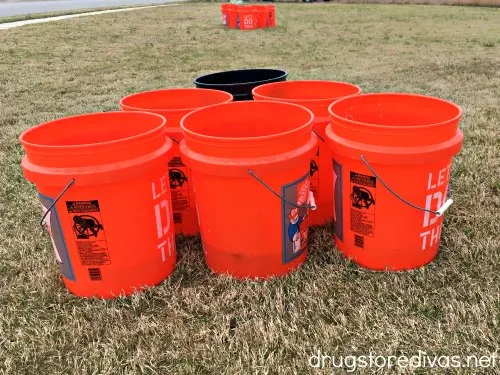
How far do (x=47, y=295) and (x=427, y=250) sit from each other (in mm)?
1785

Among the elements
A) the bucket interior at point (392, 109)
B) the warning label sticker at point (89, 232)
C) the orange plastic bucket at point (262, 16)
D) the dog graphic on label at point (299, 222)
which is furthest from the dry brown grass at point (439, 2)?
the warning label sticker at point (89, 232)

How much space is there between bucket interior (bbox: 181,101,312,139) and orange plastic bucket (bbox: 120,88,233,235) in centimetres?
11

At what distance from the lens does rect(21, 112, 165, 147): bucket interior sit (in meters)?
2.07

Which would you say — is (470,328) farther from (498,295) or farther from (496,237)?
(496,237)

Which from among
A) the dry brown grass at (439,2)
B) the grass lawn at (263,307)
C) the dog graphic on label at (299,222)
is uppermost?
the dry brown grass at (439,2)

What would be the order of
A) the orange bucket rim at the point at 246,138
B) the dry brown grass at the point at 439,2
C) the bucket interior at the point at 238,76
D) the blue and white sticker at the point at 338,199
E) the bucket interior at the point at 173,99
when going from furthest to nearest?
the dry brown grass at the point at 439,2
the bucket interior at the point at 238,76
the bucket interior at the point at 173,99
the blue and white sticker at the point at 338,199
the orange bucket rim at the point at 246,138

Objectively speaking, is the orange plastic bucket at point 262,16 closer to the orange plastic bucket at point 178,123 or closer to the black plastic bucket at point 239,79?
the black plastic bucket at point 239,79

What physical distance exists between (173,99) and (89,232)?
1181 millimetres

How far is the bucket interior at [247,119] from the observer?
7.09ft

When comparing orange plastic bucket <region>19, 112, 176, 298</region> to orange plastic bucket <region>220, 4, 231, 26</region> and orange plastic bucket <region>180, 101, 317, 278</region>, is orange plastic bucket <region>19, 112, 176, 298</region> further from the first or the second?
orange plastic bucket <region>220, 4, 231, 26</region>

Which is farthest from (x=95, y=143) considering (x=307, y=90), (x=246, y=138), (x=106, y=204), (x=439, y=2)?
(x=439, y=2)

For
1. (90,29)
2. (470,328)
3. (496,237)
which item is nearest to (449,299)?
(470,328)

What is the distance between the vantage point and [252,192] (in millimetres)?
1855

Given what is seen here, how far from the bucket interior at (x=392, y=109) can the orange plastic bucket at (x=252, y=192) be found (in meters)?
0.33
